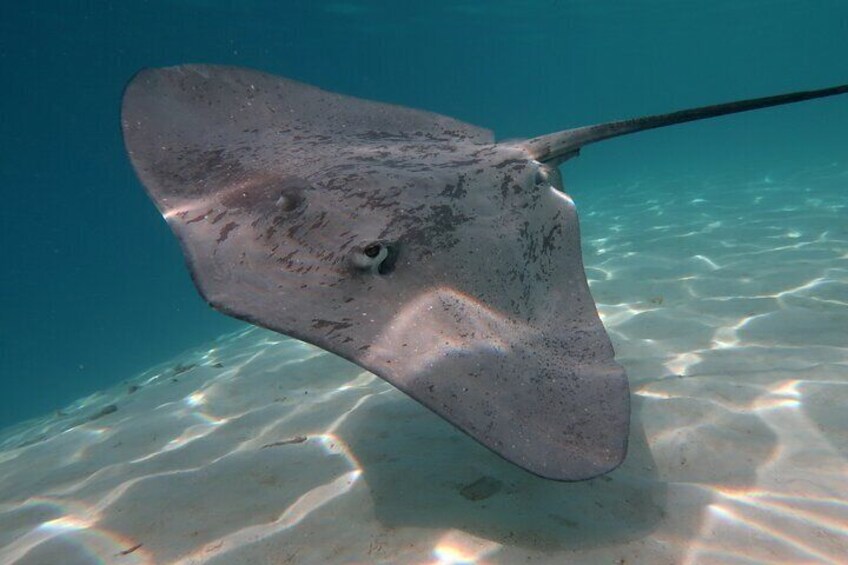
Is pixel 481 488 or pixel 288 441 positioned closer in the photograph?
pixel 481 488

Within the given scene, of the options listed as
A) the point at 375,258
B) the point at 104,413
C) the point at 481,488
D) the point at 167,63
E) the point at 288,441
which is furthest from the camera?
the point at 167,63

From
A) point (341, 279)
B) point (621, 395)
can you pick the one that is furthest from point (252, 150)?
point (621, 395)

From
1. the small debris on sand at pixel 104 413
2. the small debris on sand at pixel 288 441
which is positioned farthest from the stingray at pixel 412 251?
the small debris on sand at pixel 104 413

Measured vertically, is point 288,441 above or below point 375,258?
below

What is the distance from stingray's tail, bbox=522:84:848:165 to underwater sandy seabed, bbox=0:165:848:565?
1.98 m

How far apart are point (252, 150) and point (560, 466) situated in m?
2.86

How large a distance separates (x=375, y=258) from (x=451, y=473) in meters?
1.45

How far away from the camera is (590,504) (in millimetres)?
2543

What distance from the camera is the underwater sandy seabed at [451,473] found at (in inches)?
92.3

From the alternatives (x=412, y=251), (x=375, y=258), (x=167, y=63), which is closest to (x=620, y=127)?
(x=412, y=251)

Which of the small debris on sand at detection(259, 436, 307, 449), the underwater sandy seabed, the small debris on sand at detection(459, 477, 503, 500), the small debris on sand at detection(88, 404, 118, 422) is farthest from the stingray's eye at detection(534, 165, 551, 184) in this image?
the small debris on sand at detection(88, 404, 118, 422)

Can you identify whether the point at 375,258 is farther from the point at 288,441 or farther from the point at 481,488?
the point at 288,441

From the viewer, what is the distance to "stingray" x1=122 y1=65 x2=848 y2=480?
1.91 m

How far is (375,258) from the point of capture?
2289 millimetres
